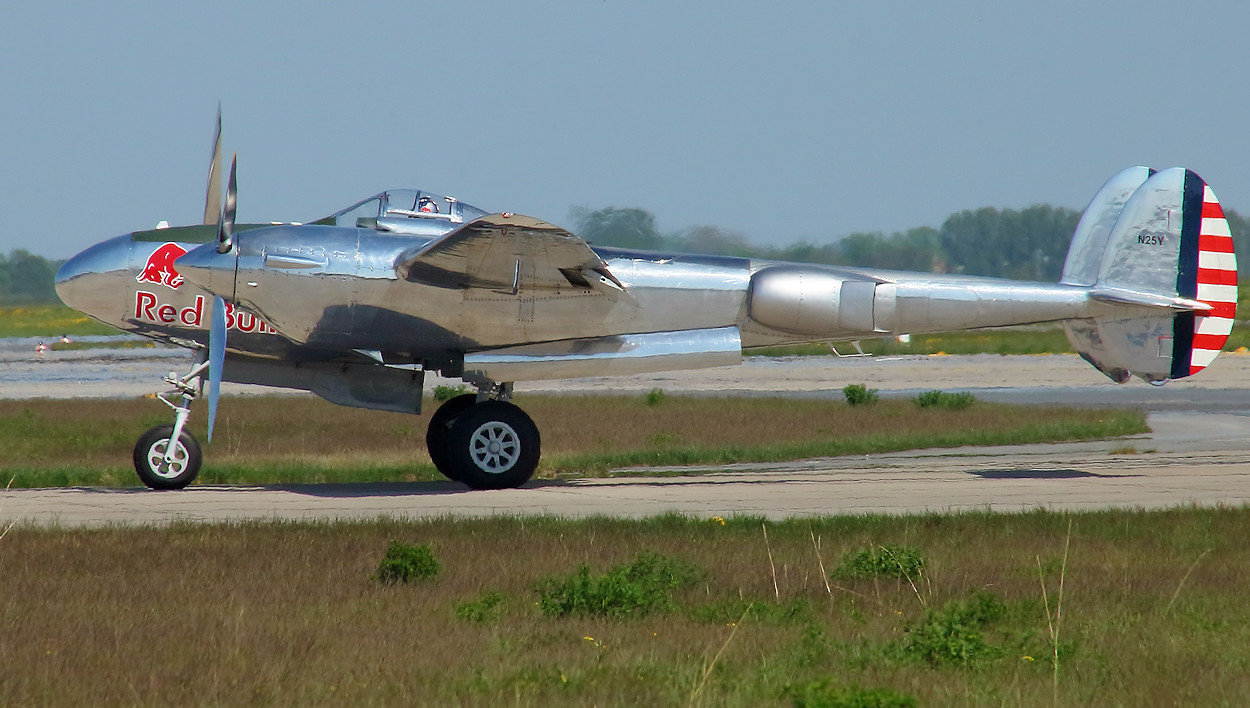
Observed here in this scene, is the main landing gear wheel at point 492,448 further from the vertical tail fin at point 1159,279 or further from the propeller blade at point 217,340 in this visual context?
the vertical tail fin at point 1159,279

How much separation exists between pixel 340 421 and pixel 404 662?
787 inches

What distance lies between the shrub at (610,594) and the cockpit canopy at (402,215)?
7.10 m

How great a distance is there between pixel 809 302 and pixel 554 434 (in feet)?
30.3

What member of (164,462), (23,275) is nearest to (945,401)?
(164,462)

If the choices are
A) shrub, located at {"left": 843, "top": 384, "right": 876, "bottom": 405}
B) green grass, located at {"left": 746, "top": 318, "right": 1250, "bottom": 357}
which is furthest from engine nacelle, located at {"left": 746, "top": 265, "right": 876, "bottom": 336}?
green grass, located at {"left": 746, "top": 318, "right": 1250, "bottom": 357}

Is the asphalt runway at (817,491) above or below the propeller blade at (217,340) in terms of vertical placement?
below

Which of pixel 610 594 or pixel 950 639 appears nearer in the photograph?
pixel 950 639

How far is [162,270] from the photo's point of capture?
14414 millimetres

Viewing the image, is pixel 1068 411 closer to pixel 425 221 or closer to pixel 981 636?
pixel 425 221

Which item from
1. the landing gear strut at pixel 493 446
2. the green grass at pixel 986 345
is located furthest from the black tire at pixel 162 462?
the green grass at pixel 986 345

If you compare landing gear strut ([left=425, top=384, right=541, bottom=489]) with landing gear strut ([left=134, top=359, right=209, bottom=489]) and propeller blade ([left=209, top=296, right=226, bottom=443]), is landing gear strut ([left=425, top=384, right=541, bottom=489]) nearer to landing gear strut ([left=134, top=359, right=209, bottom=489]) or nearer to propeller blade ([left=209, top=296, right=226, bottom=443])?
propeller blade ([left=209, top=296, right=226, bottom=443])

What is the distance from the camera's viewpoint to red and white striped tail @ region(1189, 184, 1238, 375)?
1588cm

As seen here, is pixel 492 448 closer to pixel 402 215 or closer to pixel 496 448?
pixel 496 448

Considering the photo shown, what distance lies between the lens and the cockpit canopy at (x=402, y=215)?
47.9ft
